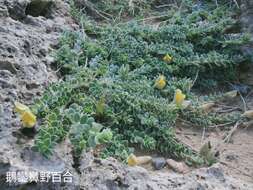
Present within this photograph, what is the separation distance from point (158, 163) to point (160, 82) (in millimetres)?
537

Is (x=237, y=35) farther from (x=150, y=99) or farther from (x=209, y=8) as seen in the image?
(x=150, y=99)

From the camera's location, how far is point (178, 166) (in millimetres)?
2037

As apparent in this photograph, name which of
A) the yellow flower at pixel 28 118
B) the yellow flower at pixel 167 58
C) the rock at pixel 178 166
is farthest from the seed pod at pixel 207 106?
the yellow flower at pixel 28 118

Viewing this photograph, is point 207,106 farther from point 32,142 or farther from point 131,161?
point 32,142

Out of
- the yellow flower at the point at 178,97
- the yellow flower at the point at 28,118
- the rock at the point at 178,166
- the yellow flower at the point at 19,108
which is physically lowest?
the rock at the point at 178,166

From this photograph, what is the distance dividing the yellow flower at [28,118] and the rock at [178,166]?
67cm

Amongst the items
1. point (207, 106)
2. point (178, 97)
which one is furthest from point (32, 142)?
point (207, 106)

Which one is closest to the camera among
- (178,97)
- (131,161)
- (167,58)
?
(131,161)

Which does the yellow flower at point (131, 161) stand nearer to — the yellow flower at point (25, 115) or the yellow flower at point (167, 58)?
the yellow flower at point (25, 115)

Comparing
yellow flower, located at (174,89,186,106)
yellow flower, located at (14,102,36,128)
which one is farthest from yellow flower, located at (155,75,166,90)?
yellow flower, located at (14,102,36,128)

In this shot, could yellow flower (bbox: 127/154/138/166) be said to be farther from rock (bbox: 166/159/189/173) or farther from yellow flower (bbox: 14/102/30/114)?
yellow flower (bbox: 14/102/30/114)

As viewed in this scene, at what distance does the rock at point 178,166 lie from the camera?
6.63 feet

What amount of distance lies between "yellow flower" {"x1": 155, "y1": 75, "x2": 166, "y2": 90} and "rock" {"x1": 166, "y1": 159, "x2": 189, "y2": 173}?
1.65 feet

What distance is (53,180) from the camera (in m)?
1.53
